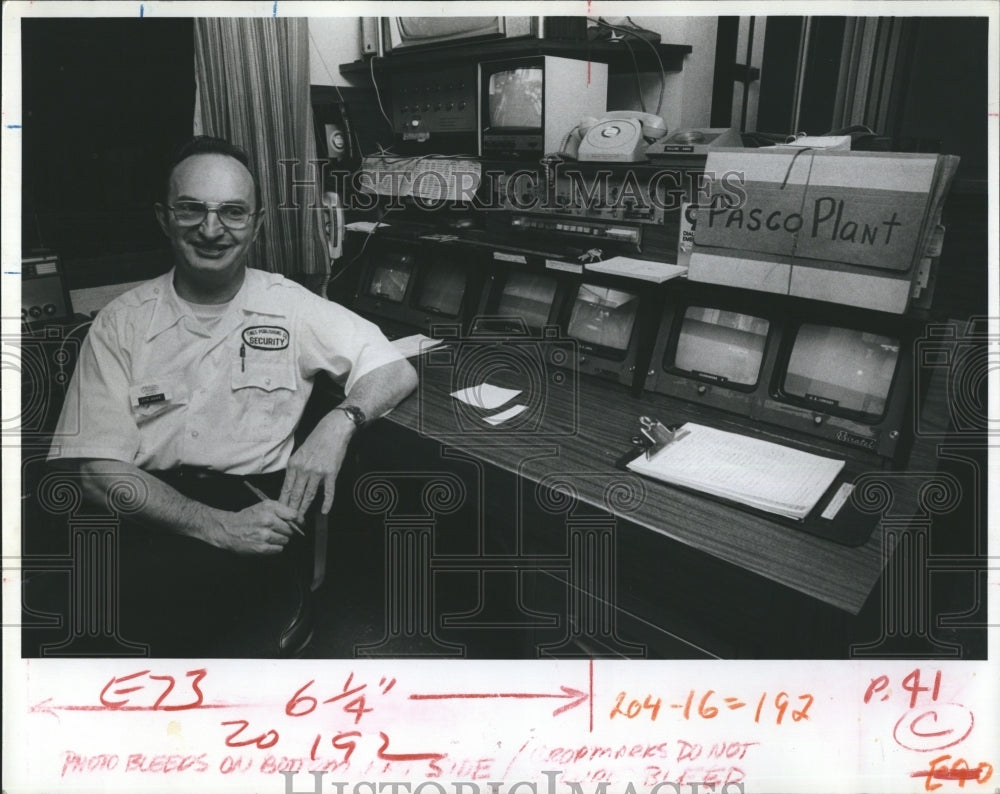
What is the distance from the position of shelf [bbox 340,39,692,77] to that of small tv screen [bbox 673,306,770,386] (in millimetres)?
720

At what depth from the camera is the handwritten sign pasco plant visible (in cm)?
129

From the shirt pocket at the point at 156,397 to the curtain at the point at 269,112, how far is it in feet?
0.87

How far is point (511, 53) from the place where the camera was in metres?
1.75

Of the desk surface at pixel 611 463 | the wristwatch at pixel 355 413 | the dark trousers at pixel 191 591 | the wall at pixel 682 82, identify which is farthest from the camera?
the wall at pixel 682 82

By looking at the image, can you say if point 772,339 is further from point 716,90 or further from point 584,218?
point 716,90

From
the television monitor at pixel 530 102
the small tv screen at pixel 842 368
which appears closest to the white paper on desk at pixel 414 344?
the television monitor at pixel 530 102

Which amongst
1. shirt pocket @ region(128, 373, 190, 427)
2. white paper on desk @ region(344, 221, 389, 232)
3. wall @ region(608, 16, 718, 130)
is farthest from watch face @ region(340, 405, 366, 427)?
wall @ region(608, 16, 718, 130)

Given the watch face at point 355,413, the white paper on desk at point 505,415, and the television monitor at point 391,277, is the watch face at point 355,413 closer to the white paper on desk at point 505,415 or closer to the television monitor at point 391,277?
the white paper on desk at point 505,415

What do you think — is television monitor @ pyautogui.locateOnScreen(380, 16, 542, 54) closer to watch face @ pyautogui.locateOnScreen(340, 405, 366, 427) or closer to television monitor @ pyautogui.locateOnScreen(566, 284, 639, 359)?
television monitor @ pyautogui.locateOnScreen(566, 284, 639, 359)

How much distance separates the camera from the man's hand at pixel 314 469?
4.53 ft

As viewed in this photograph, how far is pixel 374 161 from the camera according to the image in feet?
6.15

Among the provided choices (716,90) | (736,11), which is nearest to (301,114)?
(736,11)

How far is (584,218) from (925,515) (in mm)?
974

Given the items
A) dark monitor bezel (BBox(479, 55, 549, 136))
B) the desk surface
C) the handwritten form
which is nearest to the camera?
the desk surface
